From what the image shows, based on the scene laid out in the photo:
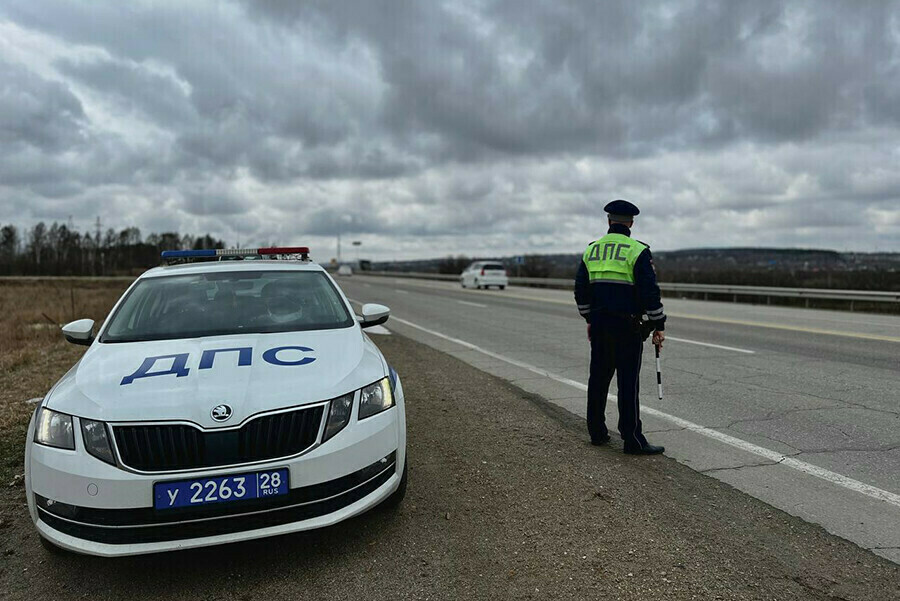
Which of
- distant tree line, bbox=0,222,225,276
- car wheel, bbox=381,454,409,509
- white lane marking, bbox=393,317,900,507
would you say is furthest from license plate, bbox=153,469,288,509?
distant tree line, bbox=0,222,225,276

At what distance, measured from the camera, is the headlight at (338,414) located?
3064 millimetres

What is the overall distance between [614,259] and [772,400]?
3.03m

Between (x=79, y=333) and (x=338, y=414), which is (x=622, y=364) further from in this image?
(x=79, y=333)

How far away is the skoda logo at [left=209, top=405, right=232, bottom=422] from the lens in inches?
113

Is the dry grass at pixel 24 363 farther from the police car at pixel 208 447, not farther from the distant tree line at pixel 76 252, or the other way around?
the distant tree line at pixel 76 252

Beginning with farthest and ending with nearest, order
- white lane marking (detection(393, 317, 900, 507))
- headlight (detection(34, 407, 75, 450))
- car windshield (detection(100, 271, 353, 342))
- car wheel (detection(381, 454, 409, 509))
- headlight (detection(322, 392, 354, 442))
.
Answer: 1. car windshield (detection(100, 271, 353, 342))
2. white lane marking (detection(393, 317, 900, 507))
3. car wheel (detection(381, 454, 409, 509))
4. headlight (detection(322, 392, 354, 442))
5. headlight (detection(34, 407, 75, 450))

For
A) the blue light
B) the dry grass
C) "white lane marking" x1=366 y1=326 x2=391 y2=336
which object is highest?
the blue light

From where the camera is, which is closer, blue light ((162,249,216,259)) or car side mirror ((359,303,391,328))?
car side mirror ((359,303,391,328))

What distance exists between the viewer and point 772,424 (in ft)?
17.8

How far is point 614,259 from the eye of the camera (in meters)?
4.65

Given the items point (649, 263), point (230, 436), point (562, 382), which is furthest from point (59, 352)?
point (649, 263)

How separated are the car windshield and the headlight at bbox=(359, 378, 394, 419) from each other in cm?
94

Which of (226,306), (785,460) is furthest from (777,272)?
(226,306)

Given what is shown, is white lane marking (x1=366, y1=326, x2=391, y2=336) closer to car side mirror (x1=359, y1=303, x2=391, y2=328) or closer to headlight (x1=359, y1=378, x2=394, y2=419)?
car side mirror (x1=359, y1=303, x2=391, y2=328)
